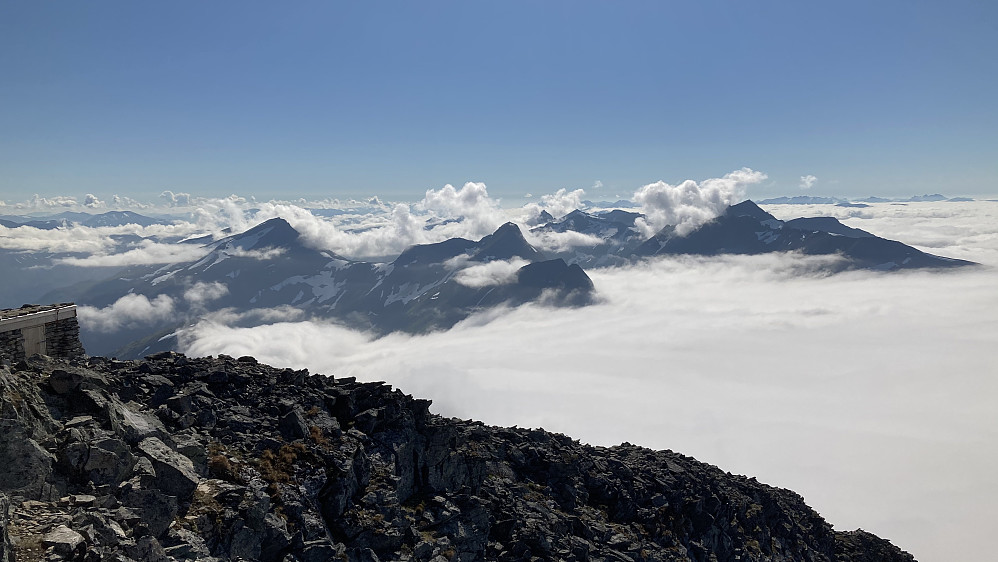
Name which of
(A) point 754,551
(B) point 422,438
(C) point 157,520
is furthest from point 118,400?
(A) point 754,551

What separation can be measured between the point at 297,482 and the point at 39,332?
20712 millimetres

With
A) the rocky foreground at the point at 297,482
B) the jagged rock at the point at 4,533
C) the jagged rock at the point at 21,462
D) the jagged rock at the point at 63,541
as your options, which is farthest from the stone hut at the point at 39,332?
the jagged rock at the point at 4,533

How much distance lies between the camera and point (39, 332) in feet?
116

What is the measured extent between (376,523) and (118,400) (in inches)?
594

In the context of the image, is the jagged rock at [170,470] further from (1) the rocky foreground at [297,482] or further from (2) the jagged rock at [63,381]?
(2) the jagged rock at [63,381]

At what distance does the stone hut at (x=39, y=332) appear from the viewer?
3278 cm

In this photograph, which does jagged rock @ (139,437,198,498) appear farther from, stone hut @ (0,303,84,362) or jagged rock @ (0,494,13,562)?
stone hut @ (0,303,84,362)

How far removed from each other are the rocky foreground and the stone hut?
2.22m

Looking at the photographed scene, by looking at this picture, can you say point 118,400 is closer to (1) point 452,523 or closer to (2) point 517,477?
(1) point 452,523

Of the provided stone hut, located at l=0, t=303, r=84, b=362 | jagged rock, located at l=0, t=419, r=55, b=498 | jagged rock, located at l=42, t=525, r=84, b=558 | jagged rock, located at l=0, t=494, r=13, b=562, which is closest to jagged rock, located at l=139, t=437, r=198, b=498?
jagged rock, located at l=0, t=419, r=55, b=498

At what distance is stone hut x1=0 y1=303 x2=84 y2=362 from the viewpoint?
3278cm

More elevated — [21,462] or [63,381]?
[63,381]

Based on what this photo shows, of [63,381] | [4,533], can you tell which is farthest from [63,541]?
[63,381]

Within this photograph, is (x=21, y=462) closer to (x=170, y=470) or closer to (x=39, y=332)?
(x=170, y=470)
